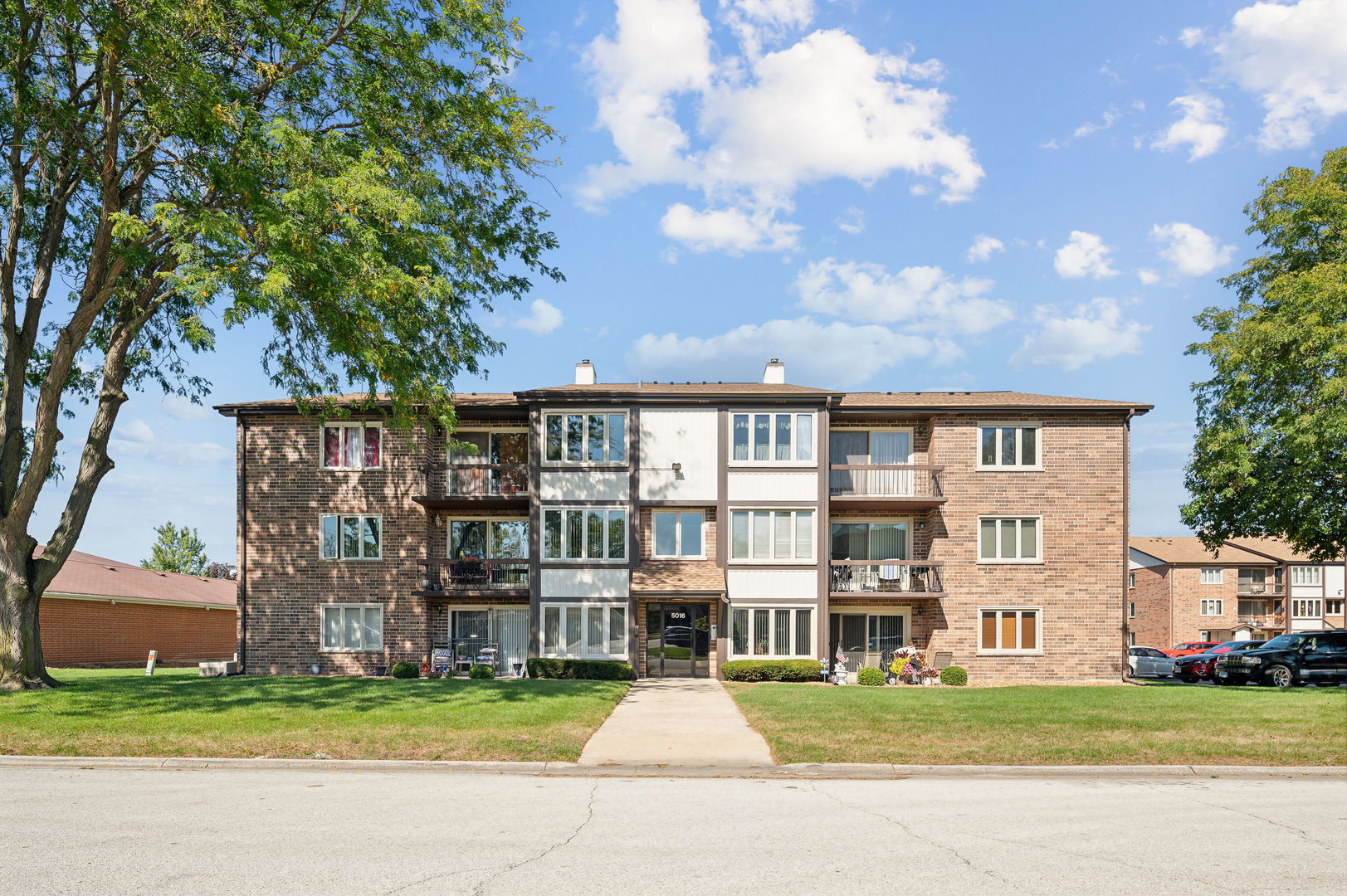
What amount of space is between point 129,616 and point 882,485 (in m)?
27.9

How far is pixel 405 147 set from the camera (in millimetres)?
18766

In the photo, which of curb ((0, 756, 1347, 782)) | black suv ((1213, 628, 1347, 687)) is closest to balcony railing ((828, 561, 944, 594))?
black suv ((1213, 628, 1347, 687))

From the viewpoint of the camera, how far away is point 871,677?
25.3 meters

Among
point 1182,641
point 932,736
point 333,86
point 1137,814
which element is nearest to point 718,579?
point 932,736

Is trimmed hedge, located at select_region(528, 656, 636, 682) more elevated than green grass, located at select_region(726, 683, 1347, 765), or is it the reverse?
green grass, located at select_region(726, 683, 1347, 765)

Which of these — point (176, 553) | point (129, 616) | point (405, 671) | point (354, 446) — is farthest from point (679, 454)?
point (176, 553)

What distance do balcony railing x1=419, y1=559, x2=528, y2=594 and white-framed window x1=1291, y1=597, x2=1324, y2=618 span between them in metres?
60.7

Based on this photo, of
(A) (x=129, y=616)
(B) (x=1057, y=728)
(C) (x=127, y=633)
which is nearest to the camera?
(B) (x=1057, y=728)

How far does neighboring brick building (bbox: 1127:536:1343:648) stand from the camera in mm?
58844

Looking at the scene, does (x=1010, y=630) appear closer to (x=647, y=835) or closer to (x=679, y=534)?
(x=679, y=534)

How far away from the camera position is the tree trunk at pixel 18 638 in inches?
652

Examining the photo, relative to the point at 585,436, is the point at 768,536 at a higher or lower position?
lower

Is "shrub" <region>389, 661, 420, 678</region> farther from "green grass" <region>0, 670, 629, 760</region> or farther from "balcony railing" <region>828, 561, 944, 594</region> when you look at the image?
"balcony railing" <region>828, 561, 944, 594</region>

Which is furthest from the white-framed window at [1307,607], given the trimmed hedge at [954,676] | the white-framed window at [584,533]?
the white-framed window at [584,533]
